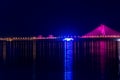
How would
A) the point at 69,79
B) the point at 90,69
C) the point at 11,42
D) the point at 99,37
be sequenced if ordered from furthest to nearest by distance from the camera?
the point at 11,42 → the point at 99,37 → the point at 90,69 → the point at 69,79

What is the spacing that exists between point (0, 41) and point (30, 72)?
43.2 meters

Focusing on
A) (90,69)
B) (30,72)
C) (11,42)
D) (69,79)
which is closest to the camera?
(69,79)

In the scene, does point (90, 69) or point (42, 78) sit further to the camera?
point (90, 69)

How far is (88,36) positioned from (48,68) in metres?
33.0

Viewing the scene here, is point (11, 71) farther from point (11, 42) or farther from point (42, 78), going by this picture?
point (11, 42)

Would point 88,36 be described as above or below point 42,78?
above

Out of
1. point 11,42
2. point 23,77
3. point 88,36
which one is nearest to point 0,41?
point 11,42

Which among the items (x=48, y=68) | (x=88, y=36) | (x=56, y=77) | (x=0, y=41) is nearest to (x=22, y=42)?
(x=0, y=41)

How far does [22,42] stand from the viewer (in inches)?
2840

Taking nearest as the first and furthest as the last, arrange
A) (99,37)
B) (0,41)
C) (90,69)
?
1. (90,69)
2. (99,37)
3. (0,41)

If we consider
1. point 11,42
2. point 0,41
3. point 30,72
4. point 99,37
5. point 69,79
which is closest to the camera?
point 69,79

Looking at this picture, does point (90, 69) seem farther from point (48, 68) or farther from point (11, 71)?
point (11, 71)

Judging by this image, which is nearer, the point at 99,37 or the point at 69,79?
the point at 69,79

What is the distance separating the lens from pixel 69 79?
746 inches
